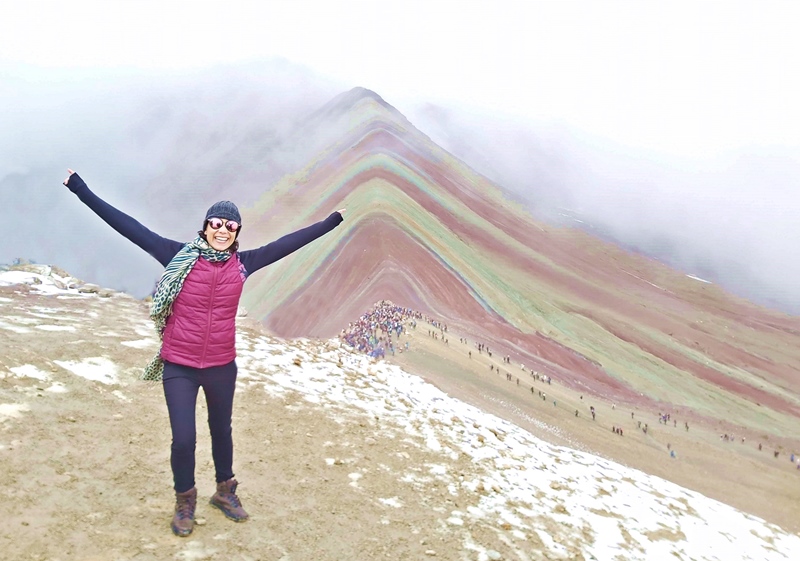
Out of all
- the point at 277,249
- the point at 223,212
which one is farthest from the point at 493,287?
the point at 223,212

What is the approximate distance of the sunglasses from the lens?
4340 millimetres

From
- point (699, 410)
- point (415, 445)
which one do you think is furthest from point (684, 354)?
point (415, 445)

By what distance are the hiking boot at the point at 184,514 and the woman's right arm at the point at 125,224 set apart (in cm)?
204

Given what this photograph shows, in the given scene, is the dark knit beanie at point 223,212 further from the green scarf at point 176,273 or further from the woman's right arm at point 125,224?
the woman's right arm at point 125,224

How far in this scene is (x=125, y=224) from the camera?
4414mm

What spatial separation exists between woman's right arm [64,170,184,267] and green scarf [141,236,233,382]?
22cm

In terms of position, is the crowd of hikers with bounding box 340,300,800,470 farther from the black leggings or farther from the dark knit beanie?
the dark knit beanie

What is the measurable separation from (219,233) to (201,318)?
72 centimetres

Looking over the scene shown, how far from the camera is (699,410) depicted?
1345 inches

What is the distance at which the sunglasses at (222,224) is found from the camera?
4.34 meters

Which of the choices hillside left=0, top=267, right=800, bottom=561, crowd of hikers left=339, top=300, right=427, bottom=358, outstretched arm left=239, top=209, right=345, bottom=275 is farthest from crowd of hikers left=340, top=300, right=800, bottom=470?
outstretched arm left=239, top=209, right=345, bottom=275

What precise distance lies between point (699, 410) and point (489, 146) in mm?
74897

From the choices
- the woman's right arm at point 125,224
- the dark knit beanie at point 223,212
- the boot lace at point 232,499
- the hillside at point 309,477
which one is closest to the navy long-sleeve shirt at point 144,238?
→ the woman's right arm at point 125,224

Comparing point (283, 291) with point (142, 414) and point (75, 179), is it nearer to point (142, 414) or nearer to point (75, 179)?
point (142, 414)
